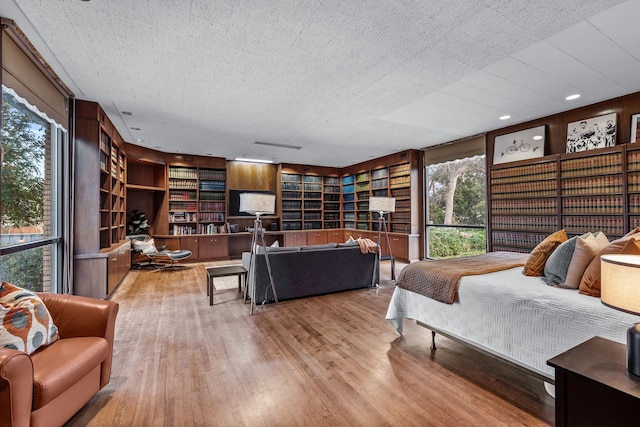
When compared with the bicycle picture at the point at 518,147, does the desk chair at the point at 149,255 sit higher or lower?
lower

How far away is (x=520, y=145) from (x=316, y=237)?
18.8 feet

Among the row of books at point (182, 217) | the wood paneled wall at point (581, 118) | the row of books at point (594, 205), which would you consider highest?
the wood paneled wall at point (581, 118)

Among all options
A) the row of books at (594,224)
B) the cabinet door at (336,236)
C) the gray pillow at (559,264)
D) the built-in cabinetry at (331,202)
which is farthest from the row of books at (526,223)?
the built-in cabinetry at (331,202)

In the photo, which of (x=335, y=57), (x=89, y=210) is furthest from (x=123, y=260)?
(x=335, y=57)

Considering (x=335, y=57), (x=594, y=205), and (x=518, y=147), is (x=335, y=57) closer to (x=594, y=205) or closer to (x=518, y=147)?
(x=518, y=147)

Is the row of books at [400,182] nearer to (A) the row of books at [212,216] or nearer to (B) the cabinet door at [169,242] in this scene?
(A) the row of books at [212,216]

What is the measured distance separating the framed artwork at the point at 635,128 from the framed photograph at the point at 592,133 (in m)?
0.17

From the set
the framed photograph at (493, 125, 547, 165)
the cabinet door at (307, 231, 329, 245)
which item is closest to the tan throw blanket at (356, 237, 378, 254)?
the framed photograph at (493, 125, 547, 165)

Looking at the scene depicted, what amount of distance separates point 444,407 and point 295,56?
302 cm

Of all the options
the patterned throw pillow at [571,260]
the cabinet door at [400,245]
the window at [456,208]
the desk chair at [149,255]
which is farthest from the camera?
the cabinet door at [400,245]

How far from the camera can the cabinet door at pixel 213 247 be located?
7.48 m

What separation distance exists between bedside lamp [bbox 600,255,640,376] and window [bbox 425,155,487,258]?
4931mm

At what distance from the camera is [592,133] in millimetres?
4180

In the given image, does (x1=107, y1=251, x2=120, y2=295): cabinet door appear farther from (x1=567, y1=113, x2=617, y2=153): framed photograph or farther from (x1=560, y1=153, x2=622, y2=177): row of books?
(x1=567, y1=113, x2=617, y2=153): framed photograph
